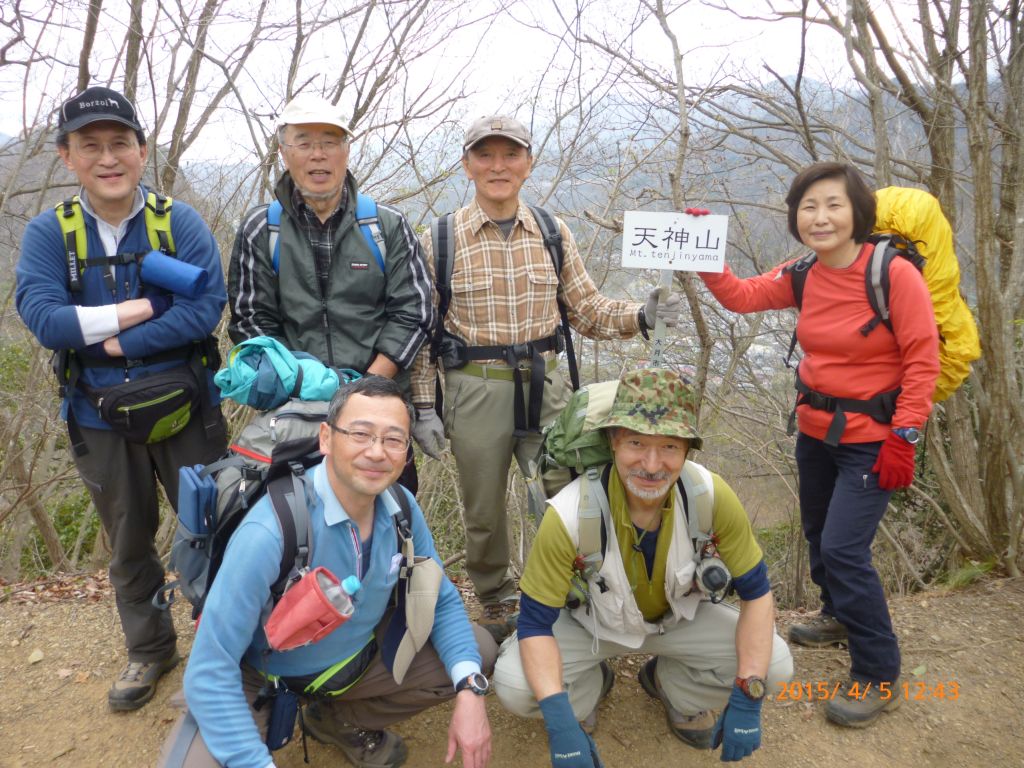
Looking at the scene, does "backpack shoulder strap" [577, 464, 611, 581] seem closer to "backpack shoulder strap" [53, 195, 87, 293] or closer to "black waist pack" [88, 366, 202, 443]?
"black waist pack" [88, 366, 202, 443]

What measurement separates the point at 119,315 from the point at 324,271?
764 millimetres

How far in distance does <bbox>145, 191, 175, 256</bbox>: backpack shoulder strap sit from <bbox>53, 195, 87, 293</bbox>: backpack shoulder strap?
231mm

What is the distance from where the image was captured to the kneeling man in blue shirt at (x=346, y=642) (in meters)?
2.00

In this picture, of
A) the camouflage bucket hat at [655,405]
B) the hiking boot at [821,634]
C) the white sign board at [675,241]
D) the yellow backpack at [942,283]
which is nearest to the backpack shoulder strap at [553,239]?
the white sign board at [675,241]

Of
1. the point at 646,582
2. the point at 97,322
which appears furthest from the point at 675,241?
the point at 97,322

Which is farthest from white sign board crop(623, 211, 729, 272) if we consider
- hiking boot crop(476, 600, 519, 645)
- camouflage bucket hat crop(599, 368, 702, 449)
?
hiking boot crop(476, 600, 519, 645)

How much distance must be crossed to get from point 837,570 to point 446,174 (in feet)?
13.6

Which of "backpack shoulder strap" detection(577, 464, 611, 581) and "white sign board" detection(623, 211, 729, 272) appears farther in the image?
"white sign board" detection(623, 211, 729, 272)

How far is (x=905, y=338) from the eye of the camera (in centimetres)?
→ 268

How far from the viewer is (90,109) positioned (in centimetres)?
255

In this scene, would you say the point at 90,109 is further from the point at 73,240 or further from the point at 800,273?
the point at 800,273

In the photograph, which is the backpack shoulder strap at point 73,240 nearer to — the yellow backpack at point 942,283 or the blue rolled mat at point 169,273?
the blue rolled mat at point 169,273

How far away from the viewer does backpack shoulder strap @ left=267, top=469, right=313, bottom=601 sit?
2098mm

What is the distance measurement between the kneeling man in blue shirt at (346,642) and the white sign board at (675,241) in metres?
1.37
